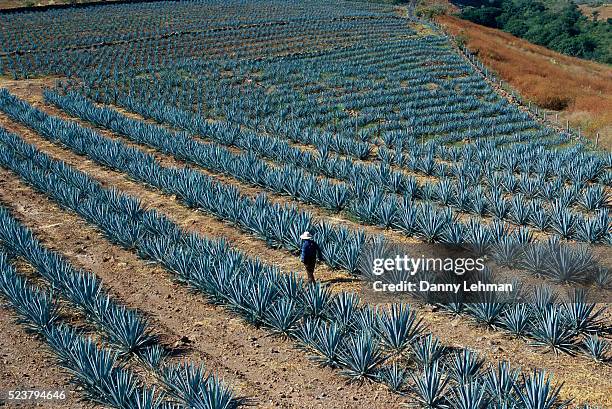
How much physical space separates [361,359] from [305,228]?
392cm

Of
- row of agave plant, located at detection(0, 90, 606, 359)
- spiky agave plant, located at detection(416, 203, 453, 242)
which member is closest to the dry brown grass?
spiky agave plant, located at detection(416, 203, 453, 242)

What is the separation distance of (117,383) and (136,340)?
1014 millimetres

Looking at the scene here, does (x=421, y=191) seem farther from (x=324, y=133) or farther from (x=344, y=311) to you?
(x=324, y=133)

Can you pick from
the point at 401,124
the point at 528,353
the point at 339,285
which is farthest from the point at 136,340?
the point at 401,124

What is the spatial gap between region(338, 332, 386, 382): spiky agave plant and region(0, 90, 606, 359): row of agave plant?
1731mm

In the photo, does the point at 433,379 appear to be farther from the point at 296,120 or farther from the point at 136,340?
the point at 296,120

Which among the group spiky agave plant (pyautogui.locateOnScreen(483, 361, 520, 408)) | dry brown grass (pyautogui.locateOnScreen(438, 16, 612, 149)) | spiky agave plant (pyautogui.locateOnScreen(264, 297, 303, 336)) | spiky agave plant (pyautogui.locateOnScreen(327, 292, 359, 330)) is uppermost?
spiky agave plant (pyautogui.locateOnScreen(483, 361, 520, 408))

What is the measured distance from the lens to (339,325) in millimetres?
7430

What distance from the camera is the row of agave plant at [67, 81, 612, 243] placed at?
10835 millimetres

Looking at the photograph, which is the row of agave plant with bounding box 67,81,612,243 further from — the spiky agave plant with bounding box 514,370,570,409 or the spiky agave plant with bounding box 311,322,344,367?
the spiky agave plant with bounding box 514,370,570,409

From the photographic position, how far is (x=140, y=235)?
10.7 m

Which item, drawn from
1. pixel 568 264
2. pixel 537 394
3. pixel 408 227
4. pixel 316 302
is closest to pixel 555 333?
pixel 537 394

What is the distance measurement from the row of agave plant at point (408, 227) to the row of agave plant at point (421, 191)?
5 cm

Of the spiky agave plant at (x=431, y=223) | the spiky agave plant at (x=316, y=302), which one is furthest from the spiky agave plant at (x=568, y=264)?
the spiky agave plant at (x=316, y=302)
